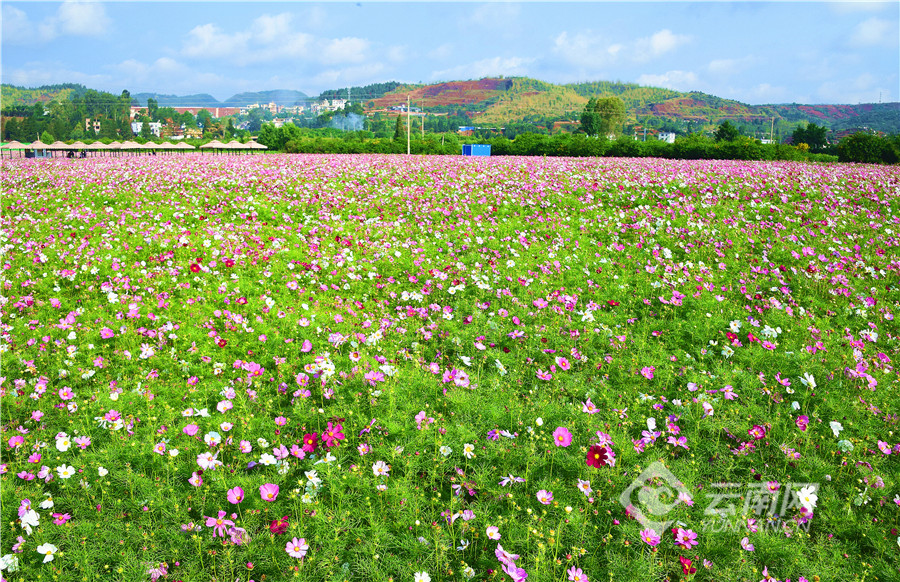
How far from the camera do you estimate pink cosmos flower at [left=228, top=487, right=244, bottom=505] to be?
2.72m

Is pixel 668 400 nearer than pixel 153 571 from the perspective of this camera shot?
No

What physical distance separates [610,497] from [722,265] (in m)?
Result: 5.46

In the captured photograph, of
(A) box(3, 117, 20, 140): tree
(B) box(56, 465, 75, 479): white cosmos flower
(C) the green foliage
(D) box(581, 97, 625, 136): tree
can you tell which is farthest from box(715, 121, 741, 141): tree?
(A) box(3, 117, 20, 140): tree

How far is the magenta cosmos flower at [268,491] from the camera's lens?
280 centimetres

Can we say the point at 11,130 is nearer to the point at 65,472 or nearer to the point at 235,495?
the point at 65,472

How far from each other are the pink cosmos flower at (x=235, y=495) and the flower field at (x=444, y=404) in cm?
2

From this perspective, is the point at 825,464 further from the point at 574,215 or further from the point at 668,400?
the point at 574,215

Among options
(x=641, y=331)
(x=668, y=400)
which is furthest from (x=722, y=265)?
(x=668, y=400)

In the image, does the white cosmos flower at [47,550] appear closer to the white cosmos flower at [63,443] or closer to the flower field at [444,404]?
the flower field at [444,404]

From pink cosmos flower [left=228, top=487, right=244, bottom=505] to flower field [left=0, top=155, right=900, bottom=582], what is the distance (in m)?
0.02

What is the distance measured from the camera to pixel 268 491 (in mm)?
2859

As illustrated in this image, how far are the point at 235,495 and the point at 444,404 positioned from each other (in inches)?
67.3

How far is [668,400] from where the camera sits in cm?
418

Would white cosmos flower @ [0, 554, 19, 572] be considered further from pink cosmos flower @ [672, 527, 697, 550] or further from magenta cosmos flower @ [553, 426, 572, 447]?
pink cosmos flower @ [672, 527, 697, 550]
